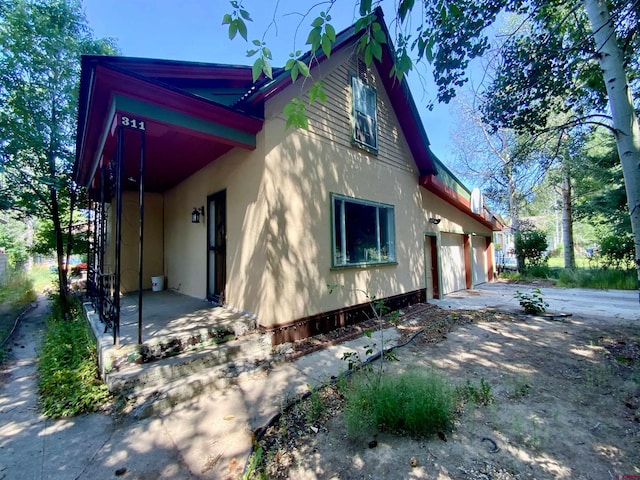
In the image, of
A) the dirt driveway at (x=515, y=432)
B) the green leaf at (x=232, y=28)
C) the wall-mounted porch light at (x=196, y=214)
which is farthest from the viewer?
the wall-mounted porch light at (x=196, y=214)

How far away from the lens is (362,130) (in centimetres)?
655

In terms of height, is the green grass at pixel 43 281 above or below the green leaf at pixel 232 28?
below

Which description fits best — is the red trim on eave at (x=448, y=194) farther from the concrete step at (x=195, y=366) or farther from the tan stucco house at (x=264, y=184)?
the concrete step at (x=195, y=366)

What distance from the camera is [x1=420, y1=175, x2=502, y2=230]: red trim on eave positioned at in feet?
27.8

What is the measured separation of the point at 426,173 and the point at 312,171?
15.1ft

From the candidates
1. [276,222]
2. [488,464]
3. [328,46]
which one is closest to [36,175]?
[276,222]

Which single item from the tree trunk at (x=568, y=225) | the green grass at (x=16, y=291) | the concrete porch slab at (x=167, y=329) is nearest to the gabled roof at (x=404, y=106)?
the concrete porch slab at (x=167, y=329)

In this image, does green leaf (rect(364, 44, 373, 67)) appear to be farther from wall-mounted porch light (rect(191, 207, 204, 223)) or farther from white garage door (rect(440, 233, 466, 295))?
white garage door (rect(440, 233, 466, 295))

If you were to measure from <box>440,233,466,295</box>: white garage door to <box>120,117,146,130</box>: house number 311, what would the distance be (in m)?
9.08

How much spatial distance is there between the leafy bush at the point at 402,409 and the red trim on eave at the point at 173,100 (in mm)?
4089

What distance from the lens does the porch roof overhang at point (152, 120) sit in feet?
11.3

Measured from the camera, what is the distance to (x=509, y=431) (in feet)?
8.00

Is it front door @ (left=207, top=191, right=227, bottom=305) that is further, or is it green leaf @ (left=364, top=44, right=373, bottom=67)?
front door @ (left=207, top=191, right=227, bottom=305)

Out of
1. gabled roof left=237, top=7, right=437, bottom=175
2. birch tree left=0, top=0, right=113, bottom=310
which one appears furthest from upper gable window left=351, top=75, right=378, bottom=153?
birch tree left=0, top=0, right=113, bottom=310
